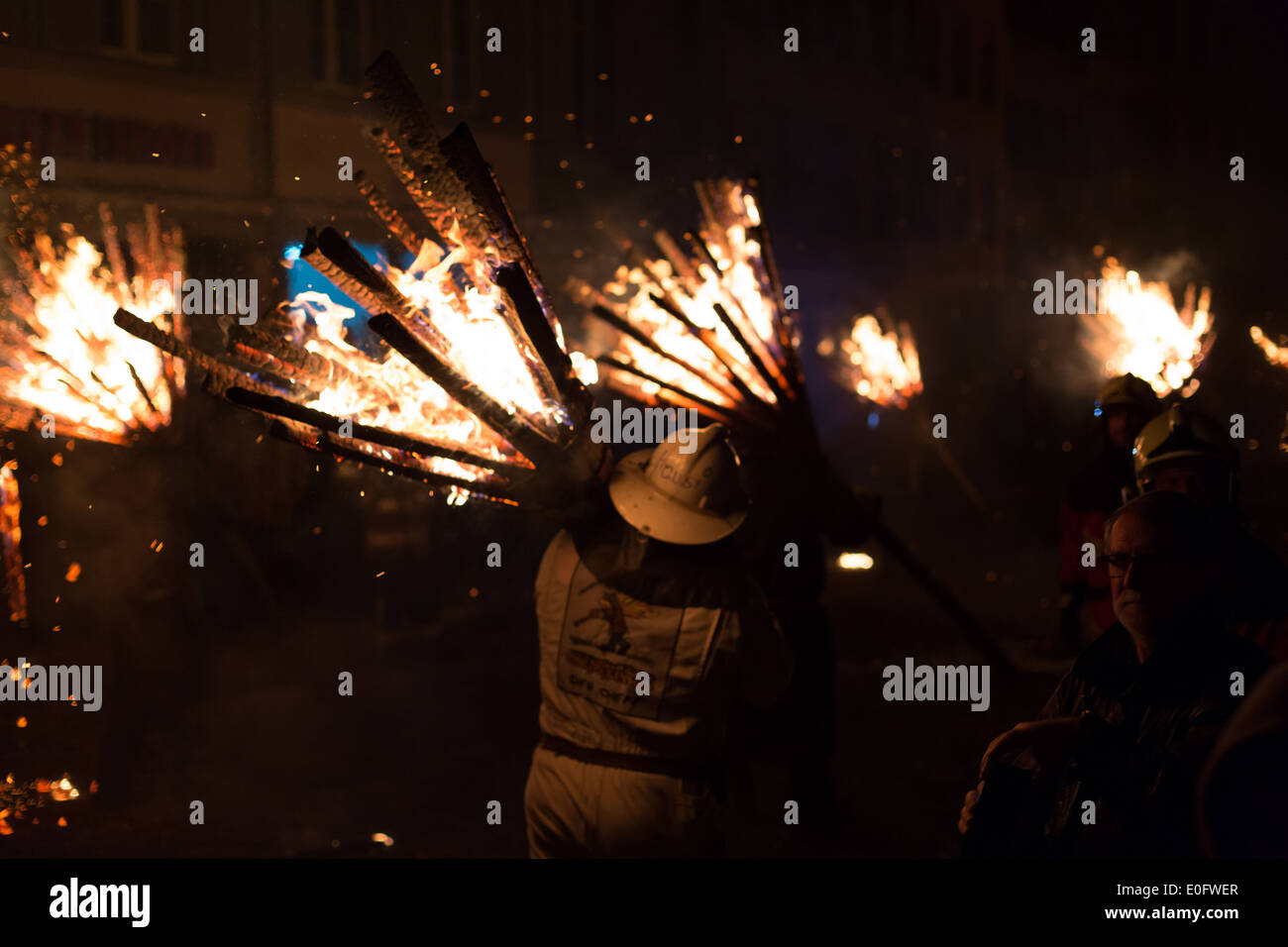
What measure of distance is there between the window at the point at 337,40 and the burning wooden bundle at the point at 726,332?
6.85m

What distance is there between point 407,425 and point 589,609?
0.94 m

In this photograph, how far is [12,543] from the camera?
603cm

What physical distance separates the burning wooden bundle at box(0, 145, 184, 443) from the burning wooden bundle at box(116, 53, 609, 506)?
8.37 ft

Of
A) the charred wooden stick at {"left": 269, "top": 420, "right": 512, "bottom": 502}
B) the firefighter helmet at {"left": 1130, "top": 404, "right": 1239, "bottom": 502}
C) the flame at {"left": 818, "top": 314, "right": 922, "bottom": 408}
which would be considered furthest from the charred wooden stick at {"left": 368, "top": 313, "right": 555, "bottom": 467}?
the flame at {"left": 818, "top": 314, "right": 922, "bottom": 408}

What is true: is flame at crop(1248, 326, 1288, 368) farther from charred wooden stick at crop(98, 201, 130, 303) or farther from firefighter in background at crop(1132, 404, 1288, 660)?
charred wooden stick at crop(98, 201, 130, 303)

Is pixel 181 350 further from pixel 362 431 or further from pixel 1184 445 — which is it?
pixel 1184 445

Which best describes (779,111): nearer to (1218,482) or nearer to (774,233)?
(774,233)

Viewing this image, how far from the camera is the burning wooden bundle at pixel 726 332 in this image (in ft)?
17.0

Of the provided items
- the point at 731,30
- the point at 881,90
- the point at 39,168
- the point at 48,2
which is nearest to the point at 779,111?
the point at 731,30

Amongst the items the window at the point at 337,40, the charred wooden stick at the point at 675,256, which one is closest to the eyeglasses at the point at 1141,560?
the charred wooden stick at the point at 675,256

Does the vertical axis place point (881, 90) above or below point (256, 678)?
above

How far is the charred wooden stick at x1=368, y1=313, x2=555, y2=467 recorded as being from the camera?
2828 millimetres

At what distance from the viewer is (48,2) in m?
10.4

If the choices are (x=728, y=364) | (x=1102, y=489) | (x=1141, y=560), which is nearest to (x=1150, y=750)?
(x=1141, y=560)
